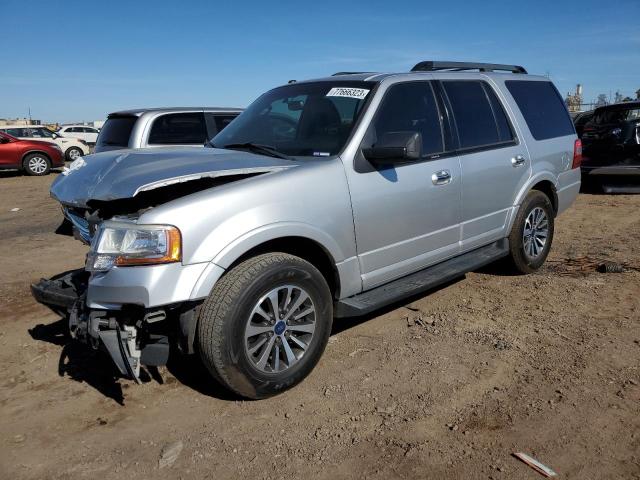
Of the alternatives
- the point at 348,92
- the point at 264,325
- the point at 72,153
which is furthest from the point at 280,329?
the point at 72,153

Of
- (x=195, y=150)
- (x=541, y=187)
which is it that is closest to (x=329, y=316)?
(x=195, y=150)

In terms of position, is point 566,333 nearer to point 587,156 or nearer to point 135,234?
A: point 135,234

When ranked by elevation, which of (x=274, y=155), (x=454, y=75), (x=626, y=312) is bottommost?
(x=626, y=312)

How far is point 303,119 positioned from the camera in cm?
417

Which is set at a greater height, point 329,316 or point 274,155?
point 274,155

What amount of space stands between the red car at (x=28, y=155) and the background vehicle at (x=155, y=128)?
10.4 meters

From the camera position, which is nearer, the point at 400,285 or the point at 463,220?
the point at 400,285

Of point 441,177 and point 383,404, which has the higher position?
point 441,177

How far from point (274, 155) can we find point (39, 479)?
2.34 metres

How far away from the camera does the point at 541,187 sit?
5492 mm

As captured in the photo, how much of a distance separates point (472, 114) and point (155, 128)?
5.01 metres

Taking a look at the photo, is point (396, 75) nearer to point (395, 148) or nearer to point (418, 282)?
point (395, 148)

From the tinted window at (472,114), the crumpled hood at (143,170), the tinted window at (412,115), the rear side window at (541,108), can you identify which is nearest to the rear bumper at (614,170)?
the rear side window at (541,108)

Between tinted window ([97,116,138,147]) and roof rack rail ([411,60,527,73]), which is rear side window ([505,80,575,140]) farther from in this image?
tinted window ([97,116,138,147])
